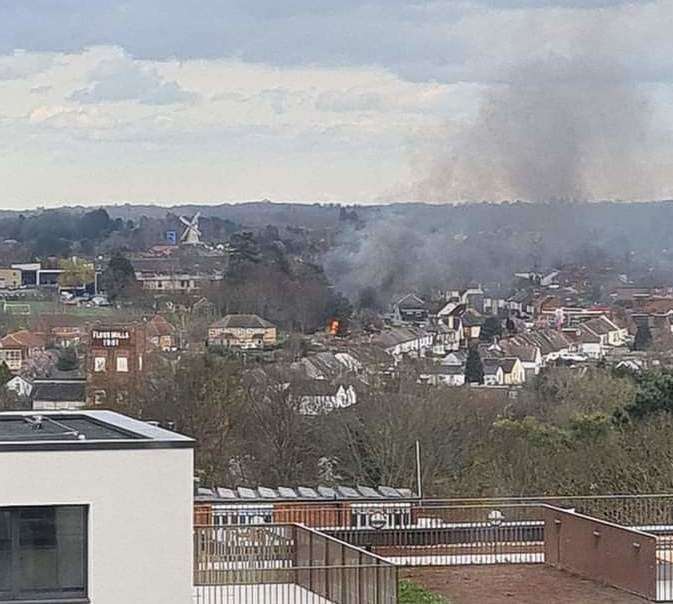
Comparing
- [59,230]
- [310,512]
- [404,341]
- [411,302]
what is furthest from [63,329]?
[310,512]

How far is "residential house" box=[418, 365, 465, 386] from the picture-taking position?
3059 cm

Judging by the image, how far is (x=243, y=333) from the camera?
1331 inches

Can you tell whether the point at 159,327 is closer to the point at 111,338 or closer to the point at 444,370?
the point at 111,338

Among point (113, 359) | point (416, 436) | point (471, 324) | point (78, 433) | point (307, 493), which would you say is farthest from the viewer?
point (471, 324)

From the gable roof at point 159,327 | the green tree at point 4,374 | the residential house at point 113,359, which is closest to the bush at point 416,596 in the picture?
the residential house at point 113,359

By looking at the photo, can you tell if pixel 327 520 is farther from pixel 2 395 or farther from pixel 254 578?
pixel 2 395

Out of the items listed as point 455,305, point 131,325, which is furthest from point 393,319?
point 131,325

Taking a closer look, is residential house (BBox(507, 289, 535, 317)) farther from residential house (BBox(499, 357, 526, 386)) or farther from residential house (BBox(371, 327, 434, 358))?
residential house (BBox(499, 357, 526, 386))

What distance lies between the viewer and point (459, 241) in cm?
4200

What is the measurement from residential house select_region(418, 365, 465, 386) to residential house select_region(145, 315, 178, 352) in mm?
5378

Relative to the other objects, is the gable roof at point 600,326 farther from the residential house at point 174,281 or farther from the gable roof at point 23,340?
the gable roof at point 23,340

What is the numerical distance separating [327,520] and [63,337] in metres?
18.4

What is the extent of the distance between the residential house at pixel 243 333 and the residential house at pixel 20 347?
393 centimetres

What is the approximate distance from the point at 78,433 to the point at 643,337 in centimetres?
2670
